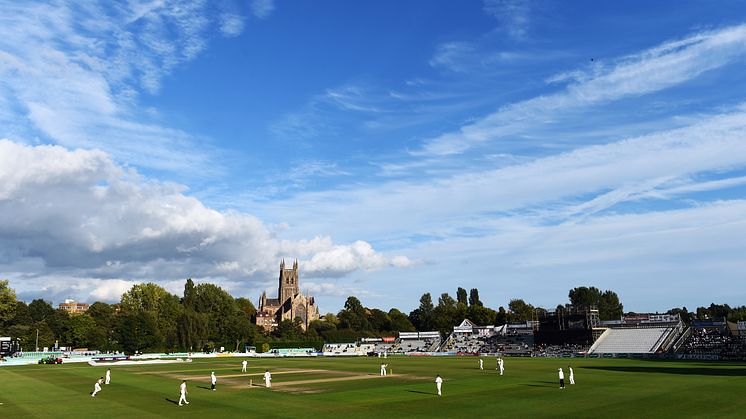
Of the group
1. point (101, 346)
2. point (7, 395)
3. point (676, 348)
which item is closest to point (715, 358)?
point (676, 348)

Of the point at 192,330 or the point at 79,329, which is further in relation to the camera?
the point at 79,329

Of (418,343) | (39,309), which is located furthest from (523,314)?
(39,309)

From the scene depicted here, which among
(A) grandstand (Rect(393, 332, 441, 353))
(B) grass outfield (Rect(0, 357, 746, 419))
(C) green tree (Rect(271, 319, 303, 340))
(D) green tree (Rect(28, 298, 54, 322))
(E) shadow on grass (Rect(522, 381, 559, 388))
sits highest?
(D) green tree (Rect(28, 298, 54, 322))

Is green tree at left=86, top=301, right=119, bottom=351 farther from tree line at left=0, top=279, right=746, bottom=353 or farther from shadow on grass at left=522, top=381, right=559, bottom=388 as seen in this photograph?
shadow on grass at left=522, top=381, right=559, bottom=388

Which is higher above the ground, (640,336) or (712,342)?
(640,336)

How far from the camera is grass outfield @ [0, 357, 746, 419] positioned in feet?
107

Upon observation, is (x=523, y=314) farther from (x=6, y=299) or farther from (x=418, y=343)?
(x=6, y=299)

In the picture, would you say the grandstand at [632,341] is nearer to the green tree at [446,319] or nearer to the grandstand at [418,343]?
the grandstand at [418,343]

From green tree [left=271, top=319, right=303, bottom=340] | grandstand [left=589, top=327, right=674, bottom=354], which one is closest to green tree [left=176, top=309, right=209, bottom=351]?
green tree [left=271, top=319, right=303, bottom=340]

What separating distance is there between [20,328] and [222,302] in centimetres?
4749

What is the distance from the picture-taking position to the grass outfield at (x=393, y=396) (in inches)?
1287

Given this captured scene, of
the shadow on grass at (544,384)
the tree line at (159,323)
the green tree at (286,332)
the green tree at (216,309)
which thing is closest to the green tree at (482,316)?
the tree line at (159,323)

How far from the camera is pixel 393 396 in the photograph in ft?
134

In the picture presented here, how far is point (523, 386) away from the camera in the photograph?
46594 mm
